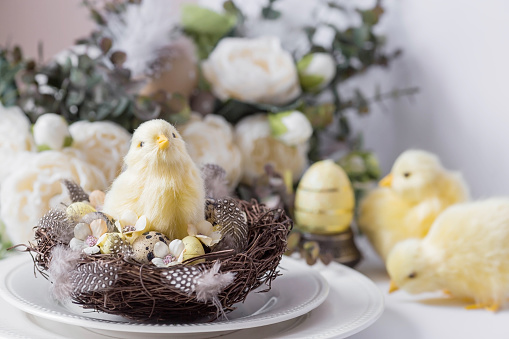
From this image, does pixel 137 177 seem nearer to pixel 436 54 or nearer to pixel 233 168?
pixel 233 168

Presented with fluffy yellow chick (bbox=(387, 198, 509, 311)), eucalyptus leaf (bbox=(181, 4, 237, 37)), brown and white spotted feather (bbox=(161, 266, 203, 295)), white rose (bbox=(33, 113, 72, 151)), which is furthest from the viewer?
eucalyptus leaf (bbox=(181, 4, 237, 37))

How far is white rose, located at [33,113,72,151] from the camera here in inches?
34.5

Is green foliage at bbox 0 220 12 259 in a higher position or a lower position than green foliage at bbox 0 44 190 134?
lower

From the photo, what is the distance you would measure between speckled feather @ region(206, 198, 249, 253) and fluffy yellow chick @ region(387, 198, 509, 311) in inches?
11.0

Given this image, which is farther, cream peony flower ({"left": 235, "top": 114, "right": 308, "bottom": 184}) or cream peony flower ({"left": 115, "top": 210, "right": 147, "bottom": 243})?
cream peony flower ({"left": 235, "top": 114, "right": 308, "bottom": 184})

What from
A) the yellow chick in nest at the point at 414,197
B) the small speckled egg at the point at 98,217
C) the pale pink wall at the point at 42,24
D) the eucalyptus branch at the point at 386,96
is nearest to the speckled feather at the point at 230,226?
the small speckled egg at the point at 98,217

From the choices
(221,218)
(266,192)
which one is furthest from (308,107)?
(221,218)

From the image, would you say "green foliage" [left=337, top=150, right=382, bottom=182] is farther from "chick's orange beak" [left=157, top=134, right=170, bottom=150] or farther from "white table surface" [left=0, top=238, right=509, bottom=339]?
"chick's orange beak" [left=157, top=134, right=170, bottom=150]

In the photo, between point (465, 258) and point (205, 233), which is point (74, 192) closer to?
point (205, 233)

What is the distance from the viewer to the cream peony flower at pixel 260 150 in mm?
1091

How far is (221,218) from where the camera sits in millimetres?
657

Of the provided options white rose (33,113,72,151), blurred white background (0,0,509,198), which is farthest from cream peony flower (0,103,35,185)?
blurred white background (0,0,509,198)

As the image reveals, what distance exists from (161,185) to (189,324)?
0.16m

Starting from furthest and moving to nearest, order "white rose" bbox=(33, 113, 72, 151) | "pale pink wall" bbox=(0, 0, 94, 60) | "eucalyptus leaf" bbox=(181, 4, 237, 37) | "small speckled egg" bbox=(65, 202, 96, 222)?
"pale pink wall" bbox=(0, 0, 94, 60), "eucalyptus leaf" bbox=(181, 4, 237, 37), "white rose" bbox=(33, 113, 72, 151), "small speckled egg" bbox=(65, 202, 96, 222)
